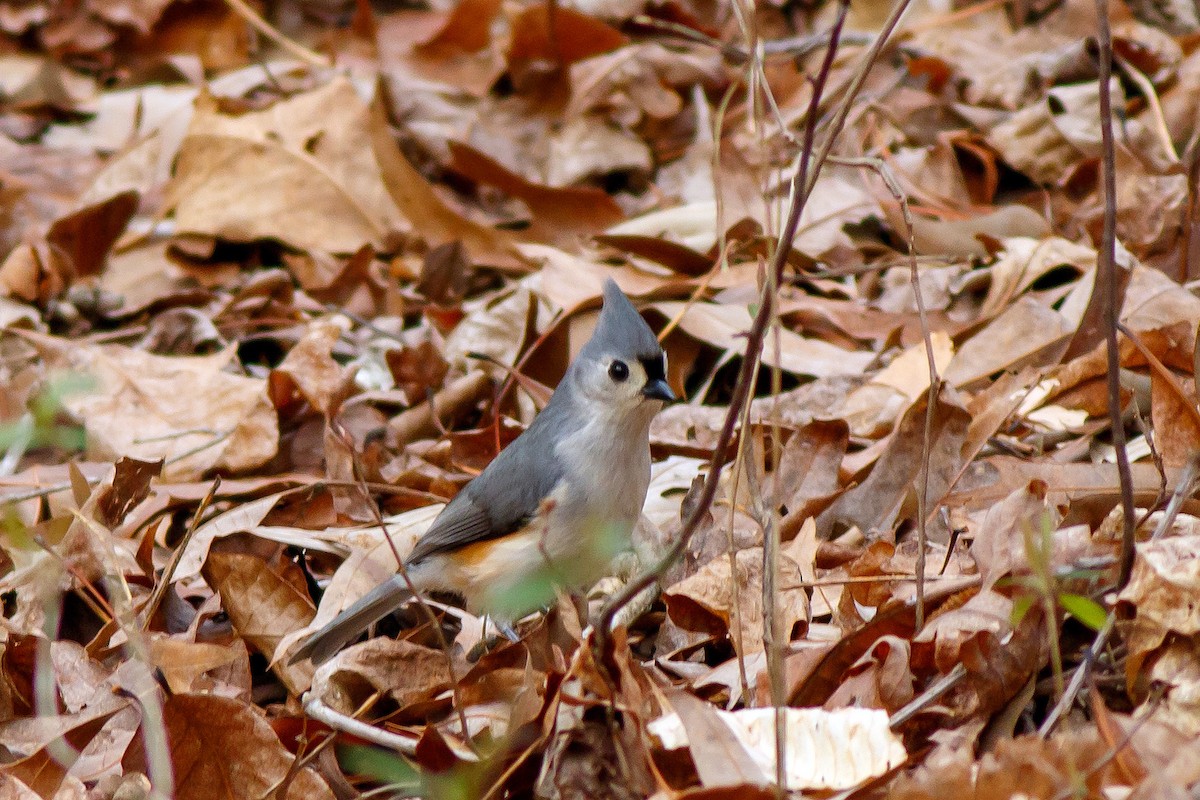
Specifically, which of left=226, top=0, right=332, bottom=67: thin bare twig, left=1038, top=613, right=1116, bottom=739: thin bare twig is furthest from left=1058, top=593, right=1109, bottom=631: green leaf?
left=226, top=0, right=332, bottom=67: thin bare twig

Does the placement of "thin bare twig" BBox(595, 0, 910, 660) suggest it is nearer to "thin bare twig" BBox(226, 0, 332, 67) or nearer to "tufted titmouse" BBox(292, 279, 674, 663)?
"tufted titmouse" BBox(292, 279, 674, 663)

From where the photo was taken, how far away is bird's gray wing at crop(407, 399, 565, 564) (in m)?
4.04

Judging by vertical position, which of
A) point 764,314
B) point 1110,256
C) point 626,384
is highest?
point 1110,256

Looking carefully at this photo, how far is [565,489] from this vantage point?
159 inches

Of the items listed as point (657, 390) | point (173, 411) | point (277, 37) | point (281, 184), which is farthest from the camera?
point (277, 37)

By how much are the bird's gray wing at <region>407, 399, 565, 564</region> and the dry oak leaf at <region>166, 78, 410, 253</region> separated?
2.52 m

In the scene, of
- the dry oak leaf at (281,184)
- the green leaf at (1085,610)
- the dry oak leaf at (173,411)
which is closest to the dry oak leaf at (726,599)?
the green leaf at (1085,610)

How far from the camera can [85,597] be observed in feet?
12.6

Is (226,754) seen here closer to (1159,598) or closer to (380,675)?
(380,675)

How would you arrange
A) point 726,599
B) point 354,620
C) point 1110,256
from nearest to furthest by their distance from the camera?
1. point 1110,256
2. point 726,599
3. point 354,620

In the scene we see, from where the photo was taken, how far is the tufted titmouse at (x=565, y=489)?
389cm

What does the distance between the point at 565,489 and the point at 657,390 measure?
1.37 ft

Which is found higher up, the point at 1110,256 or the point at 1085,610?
the point at 1110,256

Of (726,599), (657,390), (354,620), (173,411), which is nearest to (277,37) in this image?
(173,411)
